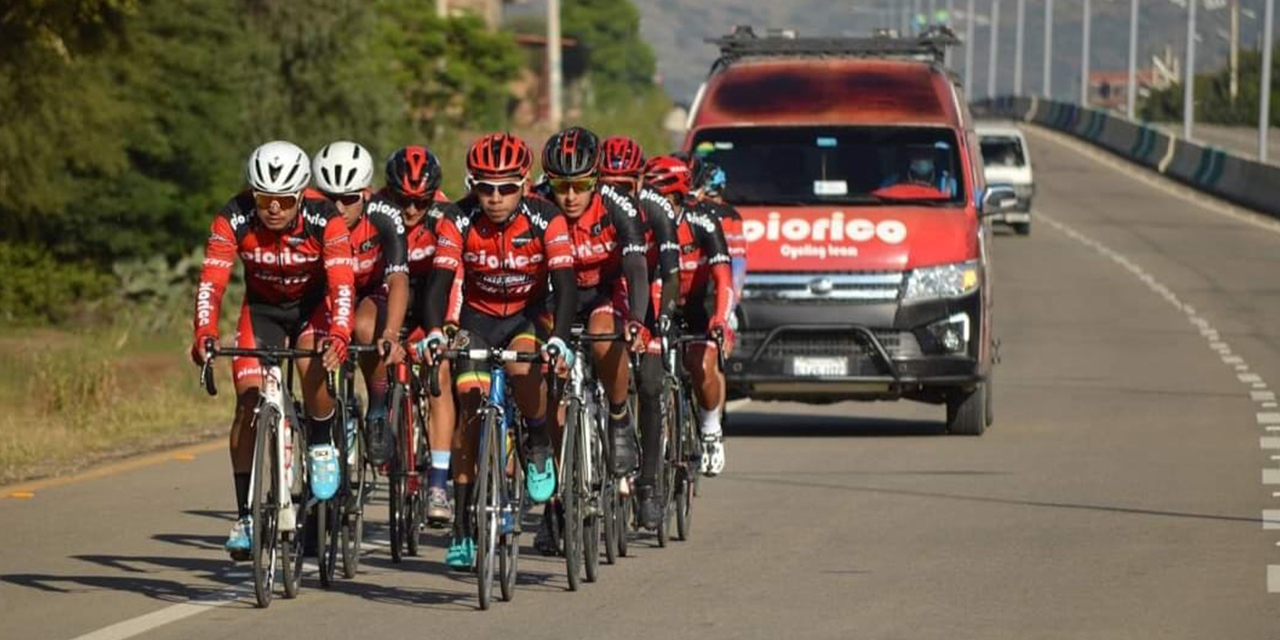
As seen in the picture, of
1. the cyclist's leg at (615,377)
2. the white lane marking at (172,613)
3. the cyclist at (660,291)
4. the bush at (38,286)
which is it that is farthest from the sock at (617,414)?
the bush at (38,286)

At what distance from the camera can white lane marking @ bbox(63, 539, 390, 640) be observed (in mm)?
10469

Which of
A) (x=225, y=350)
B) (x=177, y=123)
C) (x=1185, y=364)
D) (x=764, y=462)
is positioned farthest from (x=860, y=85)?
(x=177, y=123)

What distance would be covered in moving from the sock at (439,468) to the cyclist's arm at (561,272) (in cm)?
85

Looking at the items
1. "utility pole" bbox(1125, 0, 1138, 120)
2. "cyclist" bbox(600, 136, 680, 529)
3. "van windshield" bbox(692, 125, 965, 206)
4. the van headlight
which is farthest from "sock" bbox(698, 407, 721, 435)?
"utility pole" bbox(1125, 0, 1138, 120)

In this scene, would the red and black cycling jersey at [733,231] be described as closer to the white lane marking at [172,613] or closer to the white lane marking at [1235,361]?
the white lane marking at [1235,361]

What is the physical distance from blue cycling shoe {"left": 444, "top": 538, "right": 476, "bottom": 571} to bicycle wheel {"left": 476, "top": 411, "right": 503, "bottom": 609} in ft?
1.10

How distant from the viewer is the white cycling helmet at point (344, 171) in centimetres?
1267

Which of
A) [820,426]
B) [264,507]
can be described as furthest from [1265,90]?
[264,507]

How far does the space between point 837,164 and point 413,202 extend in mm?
7149

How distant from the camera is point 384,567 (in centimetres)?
1277

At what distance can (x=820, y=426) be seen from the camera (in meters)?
21.8

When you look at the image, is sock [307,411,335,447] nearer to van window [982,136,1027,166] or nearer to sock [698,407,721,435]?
sock [698,407,721,435]

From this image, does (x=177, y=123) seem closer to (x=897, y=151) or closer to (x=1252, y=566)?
(x=897, y=151)

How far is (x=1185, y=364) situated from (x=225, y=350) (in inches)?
695
